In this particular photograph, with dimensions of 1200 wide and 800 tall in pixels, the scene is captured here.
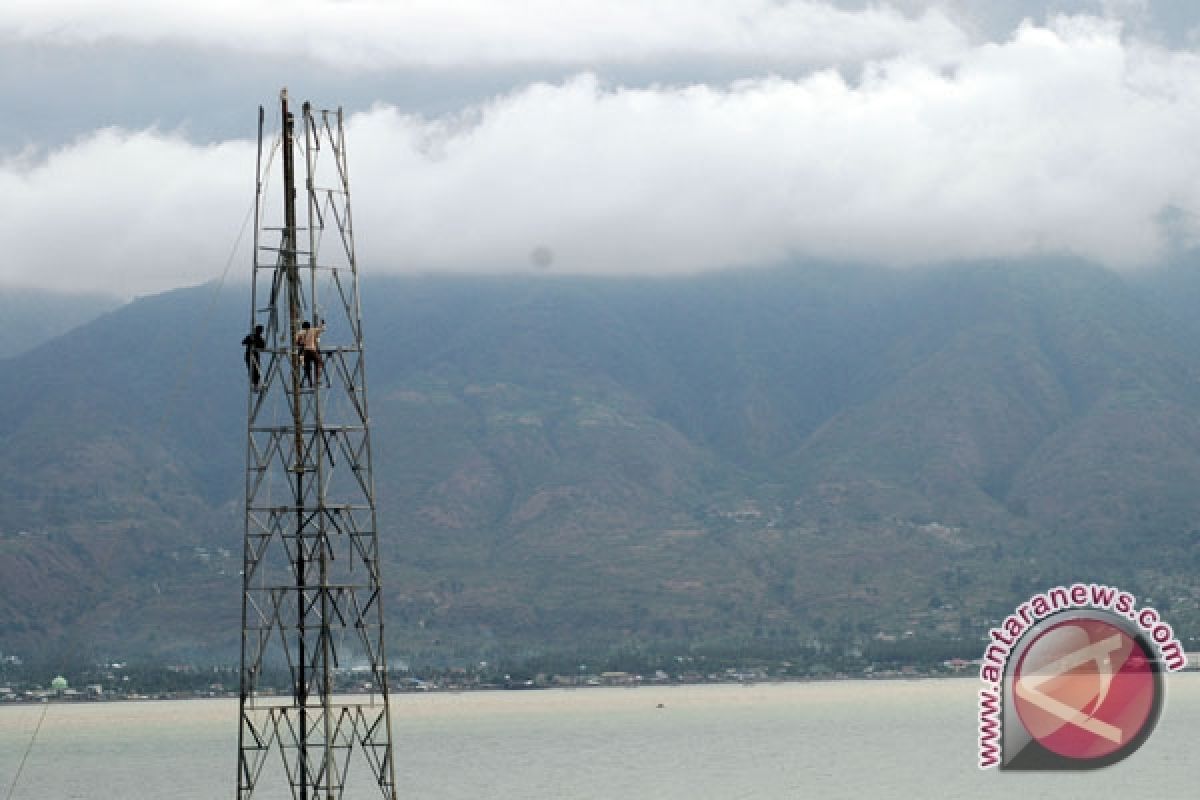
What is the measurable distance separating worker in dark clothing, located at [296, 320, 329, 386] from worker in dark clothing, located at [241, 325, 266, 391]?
0.79 m

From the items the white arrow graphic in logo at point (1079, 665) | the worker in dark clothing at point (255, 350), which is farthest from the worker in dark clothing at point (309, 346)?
the white arrow graphic in logo at point (1079, 665)

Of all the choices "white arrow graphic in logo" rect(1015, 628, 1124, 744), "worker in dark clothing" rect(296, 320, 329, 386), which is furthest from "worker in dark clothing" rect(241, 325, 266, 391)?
"white arrow graphic in logo" rect(1015, 628, 1124, 744)

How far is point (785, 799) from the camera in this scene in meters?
137

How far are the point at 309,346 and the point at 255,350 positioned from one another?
3.80 ft

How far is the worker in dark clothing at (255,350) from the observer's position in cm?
4350

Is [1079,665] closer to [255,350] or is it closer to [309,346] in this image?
[309,346]

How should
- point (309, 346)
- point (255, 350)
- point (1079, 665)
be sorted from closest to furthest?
point (309, 346)
point (255, 350)
point (1079, 665)

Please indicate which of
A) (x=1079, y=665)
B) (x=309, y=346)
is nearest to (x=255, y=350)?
(x=309, y=346)

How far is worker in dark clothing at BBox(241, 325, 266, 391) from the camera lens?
1713 inches

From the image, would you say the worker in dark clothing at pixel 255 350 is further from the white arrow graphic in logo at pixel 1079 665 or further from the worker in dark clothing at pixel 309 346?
the white arrow graphic in logo at pixel 1079 665

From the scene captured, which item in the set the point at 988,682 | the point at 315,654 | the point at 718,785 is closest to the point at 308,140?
the point at 315,654

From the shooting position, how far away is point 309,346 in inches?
1705

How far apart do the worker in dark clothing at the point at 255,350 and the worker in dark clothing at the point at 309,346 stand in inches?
31.1

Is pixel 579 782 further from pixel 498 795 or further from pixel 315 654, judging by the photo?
pixel 315 654
